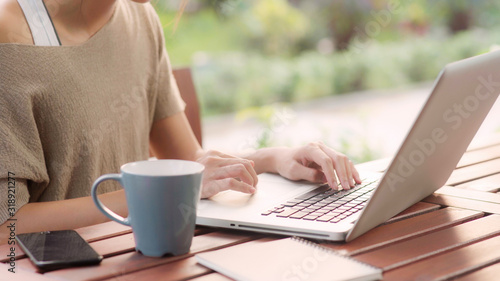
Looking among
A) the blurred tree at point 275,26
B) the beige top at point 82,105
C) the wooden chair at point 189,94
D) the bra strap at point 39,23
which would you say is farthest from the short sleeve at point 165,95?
the blurred tree at point 275,26

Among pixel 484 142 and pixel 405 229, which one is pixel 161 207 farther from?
pixel 484 142

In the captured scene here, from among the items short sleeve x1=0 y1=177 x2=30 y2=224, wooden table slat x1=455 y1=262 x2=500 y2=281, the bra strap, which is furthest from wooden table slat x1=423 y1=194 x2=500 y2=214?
the bra strap

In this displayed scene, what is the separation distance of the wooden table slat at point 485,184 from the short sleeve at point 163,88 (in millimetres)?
734

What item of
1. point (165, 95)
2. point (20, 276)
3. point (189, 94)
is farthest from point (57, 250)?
point (189, 94)

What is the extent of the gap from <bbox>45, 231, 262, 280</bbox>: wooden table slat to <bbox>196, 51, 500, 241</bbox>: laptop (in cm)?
2

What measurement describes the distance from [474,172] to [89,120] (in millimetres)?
799

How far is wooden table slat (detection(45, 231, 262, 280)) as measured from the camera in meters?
0.75

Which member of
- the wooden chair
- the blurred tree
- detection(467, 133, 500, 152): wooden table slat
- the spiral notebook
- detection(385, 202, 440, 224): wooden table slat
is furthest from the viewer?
A: the blurred tree

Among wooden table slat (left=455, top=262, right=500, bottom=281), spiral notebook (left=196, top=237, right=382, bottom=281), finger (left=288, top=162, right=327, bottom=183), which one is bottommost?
spiral notebook (left=196, top=237, right=382, bottom=281)

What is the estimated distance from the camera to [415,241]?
84 centimetres

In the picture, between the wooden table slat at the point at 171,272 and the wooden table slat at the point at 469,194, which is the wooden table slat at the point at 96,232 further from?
the wooden table slat at the point at 469,194

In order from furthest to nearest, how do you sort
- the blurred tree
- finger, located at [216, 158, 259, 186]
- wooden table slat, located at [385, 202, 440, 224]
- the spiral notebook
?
the blurred tree < finger, located at [216, 158, 259, 186] < wooden table slat, located at [385, 202, 440, 224] < the spiral notebook

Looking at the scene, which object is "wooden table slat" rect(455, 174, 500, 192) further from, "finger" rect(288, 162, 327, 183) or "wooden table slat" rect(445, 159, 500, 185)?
"finger" rect(288, 162, 327, 183)

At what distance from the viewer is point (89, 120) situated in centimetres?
129
